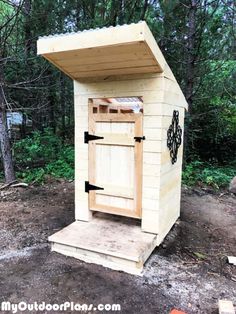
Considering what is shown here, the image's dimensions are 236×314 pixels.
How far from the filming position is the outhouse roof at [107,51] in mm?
2070

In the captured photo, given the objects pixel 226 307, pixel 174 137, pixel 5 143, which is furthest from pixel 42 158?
pixel 226 307

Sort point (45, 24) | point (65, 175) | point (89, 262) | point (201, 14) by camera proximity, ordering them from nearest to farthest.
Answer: point (89, 262), point (45, 24), point (201, 14), point (65, 175)

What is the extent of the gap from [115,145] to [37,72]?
3598 mm

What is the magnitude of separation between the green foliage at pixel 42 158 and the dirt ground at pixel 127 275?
1804 mm

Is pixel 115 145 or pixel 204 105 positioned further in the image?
pixel 204 105

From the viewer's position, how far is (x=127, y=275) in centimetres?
235

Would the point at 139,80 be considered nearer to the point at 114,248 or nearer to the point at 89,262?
the point at 114,248

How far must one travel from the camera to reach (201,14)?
5.30 metres

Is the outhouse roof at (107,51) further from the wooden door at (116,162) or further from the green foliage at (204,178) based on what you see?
the green foliage at (204,178)

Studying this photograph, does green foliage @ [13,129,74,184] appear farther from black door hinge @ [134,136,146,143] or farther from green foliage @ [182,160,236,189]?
black door hinge @ [134,136,146,143]

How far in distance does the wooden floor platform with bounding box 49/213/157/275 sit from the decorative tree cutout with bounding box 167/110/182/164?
962mm

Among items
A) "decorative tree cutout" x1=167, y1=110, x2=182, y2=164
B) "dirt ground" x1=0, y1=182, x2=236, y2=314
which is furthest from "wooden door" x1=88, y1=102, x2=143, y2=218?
"dirt ground" x1=0, y1=182, x2=236, y2=314

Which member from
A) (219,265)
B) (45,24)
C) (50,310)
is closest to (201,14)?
(45,24)

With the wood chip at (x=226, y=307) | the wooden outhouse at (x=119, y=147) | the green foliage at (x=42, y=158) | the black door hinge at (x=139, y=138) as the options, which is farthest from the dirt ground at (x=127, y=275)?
the green foliage at (x=42, y=158)
